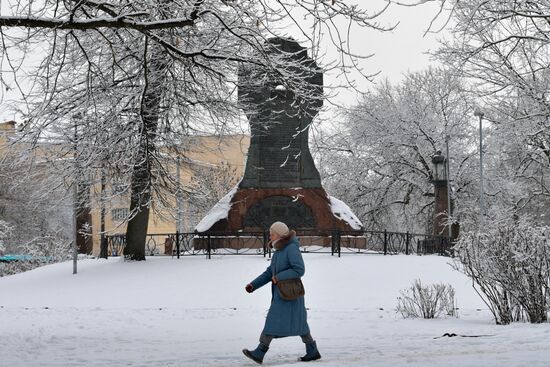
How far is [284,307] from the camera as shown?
862 cm

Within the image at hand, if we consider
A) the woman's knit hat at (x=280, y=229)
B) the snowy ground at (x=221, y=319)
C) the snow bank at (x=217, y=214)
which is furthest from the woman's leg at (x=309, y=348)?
the snow bank at (x=217, y=214)

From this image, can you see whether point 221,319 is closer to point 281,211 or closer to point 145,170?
point 145,170

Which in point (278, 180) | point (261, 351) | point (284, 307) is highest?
point (278, 180)

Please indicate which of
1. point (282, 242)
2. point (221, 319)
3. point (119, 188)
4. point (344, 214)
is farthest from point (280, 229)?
point (344, 214)

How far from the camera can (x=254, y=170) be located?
2589 centimetres

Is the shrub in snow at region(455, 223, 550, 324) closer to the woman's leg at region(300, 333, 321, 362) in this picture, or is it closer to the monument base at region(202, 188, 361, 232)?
the woman's leg at region(300, 333, 321, 362)

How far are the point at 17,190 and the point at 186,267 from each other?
3190 cm

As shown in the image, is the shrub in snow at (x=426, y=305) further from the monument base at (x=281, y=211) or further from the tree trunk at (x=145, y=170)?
the monument base at (x=281, y=211)

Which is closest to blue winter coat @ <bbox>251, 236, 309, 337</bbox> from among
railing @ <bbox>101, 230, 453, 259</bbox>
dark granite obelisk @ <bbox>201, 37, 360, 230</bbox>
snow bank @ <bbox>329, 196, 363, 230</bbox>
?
railing @ <bbox>101, 230, 453, 259</bbox>

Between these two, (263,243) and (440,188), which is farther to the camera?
(440,188)

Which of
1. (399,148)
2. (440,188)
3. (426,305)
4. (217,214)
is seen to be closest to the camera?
(426,305)

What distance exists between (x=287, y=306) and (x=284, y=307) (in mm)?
33

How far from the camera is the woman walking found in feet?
28.2

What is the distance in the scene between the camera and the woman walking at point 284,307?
8594 millimetres
